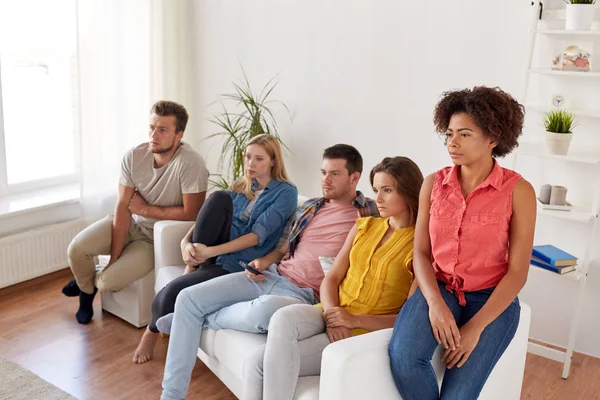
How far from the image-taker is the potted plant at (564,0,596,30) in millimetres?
2916

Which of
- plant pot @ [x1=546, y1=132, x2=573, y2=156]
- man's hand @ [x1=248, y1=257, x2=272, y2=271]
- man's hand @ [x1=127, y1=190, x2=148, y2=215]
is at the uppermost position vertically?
plant pot @ [x1=546, y1=132, x2=573, y2=156]

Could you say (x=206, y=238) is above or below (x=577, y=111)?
below

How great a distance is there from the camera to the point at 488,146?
2.12m

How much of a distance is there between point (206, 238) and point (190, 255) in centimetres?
11

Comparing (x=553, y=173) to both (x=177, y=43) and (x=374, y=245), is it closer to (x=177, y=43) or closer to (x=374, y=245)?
(x=374, y=245)

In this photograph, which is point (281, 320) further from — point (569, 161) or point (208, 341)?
point (569, 161)

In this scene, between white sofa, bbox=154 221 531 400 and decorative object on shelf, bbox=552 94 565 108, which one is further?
decorative object on shelf, bbox=552 94 565 108

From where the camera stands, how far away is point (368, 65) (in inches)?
147

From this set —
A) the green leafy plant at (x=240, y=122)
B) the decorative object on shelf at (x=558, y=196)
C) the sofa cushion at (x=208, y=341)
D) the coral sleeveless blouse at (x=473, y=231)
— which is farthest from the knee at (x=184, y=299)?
the decorative object on shelf at (x=558, y=196)

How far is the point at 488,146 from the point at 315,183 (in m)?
2.05

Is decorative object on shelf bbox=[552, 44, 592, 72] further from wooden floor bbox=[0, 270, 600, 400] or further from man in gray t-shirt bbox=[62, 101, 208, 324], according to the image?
man in gray t-shirt bbox=[62, 101, 208, 324]

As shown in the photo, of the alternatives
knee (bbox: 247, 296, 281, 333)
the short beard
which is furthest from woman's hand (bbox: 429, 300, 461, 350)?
the short beard

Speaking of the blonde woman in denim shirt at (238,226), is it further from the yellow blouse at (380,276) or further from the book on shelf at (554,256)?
the book on shelf at (554,256)

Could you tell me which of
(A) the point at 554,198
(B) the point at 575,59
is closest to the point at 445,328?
(A) the point at 554,198
